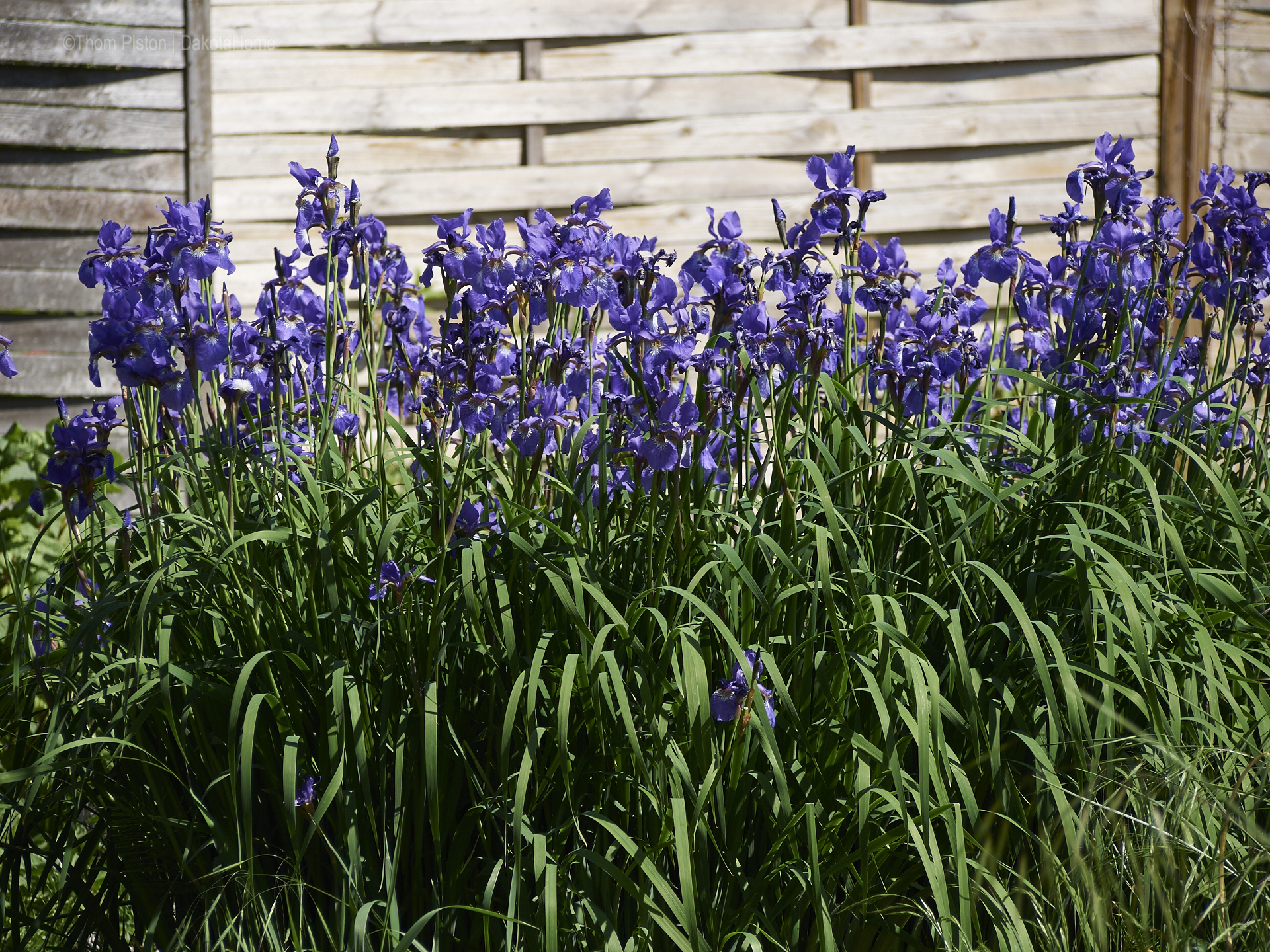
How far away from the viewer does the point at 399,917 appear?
1596mm

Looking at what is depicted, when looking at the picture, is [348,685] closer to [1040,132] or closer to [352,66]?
[352,66]

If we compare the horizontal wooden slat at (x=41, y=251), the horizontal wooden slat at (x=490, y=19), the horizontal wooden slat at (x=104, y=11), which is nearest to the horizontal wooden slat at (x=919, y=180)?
the horizontal wooden slat at (x=490, y=19)

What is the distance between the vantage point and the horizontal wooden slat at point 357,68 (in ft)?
15.3

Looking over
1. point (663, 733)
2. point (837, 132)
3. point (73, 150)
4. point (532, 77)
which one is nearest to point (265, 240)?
point (73, 150)

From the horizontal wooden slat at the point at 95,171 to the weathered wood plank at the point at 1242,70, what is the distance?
497cm

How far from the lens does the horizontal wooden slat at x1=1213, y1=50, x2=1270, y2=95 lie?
5.01 m

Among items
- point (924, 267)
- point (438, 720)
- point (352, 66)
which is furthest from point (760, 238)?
point (438, 720)

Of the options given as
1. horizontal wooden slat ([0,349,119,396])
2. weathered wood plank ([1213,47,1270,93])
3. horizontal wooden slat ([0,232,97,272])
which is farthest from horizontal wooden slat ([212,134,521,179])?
weathered wood plank ([1213,47,1270,93])

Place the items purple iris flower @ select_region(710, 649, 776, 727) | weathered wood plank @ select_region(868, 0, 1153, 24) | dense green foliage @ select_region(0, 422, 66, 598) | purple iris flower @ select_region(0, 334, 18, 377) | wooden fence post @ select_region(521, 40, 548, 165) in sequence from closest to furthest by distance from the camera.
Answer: purple iris flower @ select_region(710, 649, 776, 727) < purple iris flower @ select_region(0, 334, 18, 377) < dense green foliage @ select_region(0, 422, 66, 598) < wooden fence post @ select_region(521, 40, 548, 165) < weathered wood plank @ select_region(868, 0, 1153, 24)

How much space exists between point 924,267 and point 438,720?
406 centimetres

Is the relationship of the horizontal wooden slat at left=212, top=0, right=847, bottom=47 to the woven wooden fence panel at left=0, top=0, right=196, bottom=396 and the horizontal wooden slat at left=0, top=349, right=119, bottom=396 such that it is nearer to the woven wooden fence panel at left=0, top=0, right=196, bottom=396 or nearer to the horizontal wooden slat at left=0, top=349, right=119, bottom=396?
the woven wooden fence panel at left=0, top=0, right=196, bottom=396

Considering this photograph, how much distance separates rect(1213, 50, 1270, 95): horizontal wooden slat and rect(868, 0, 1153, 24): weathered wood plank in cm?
41

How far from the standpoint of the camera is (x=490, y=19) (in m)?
4.79

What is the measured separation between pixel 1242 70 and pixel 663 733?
5.16m
